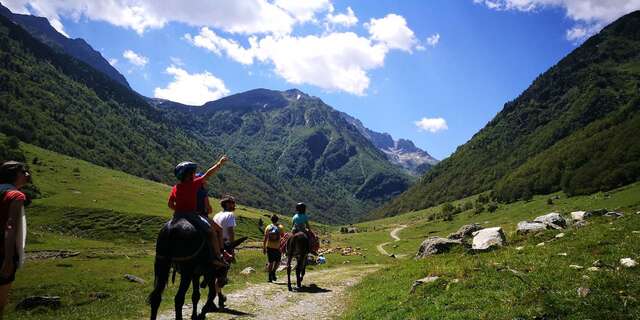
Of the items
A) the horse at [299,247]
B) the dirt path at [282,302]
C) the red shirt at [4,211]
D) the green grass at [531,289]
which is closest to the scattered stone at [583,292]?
the green grass at [531,289]

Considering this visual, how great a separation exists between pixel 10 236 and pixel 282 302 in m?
11.5

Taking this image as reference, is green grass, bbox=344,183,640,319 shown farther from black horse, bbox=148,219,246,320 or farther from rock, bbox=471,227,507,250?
black horse, bbox=148,219,246,320

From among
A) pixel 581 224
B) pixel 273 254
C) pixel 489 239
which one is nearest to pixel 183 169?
pixel 273 254

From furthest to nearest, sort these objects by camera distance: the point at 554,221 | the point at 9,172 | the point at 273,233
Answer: the point at 554,221
the point at 273,233
the point at 9,172

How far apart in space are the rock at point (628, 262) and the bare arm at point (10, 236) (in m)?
17.6

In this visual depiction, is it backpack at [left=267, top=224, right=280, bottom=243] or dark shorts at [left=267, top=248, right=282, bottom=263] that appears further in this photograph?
dark shorts at [left=267, top=248, right=282, bottom=263]

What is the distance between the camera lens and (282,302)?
18656 millimetres

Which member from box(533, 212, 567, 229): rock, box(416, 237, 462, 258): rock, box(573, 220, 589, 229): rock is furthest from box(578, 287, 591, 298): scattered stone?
box(416, 237, 462, 258): rock

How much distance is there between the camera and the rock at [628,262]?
14621 mm

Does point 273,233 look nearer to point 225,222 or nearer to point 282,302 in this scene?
point 282,302

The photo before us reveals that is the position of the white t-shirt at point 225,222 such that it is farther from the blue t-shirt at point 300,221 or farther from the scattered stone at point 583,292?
the scattered stone at point 583,292

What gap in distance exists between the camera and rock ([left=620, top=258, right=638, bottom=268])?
14.6 meters

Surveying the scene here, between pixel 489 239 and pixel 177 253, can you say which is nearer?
pixel 177 253

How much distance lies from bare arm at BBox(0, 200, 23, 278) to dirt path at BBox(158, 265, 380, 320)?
21.1 ft
